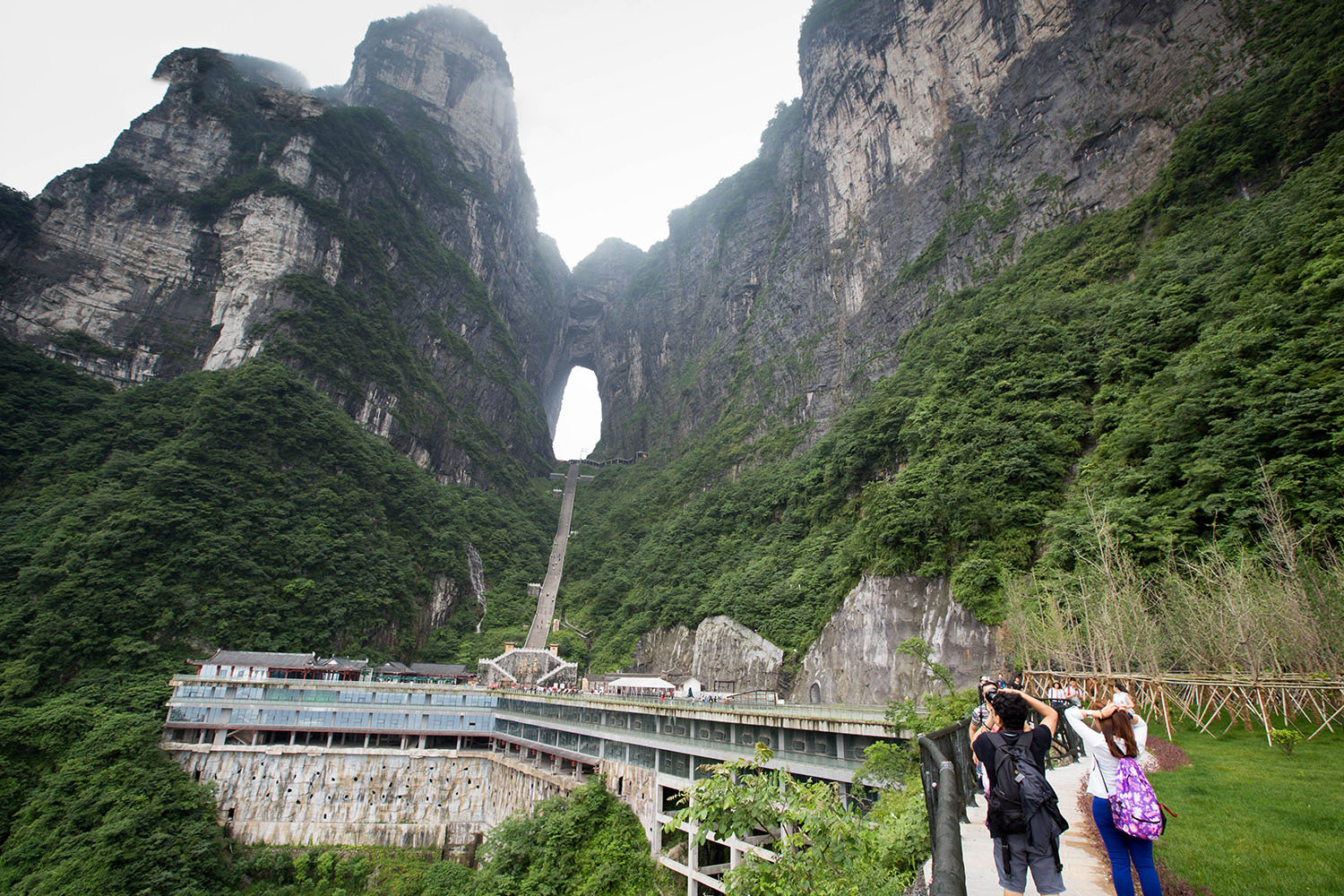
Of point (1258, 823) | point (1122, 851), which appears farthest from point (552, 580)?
point (1122, 851)

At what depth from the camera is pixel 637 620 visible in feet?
181

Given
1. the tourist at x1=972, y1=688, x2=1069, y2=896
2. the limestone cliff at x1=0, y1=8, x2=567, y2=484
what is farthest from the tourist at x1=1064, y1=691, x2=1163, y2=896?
the limestone cliff at x1=0, y1=8, x2=567, y2=484

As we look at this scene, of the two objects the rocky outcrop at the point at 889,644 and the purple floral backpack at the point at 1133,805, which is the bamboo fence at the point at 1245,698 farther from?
the purple floral backpack at the point at 1133,805

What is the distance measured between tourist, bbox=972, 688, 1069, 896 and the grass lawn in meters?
1.87

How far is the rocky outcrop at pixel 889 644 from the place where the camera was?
2823cm

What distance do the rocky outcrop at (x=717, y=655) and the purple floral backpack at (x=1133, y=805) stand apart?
114 ft

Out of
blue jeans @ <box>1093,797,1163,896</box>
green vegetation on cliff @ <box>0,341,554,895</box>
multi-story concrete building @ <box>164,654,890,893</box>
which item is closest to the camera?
blue jeans @ <box>1093,797,1163,896</box>

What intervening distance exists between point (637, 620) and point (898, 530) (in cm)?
2822

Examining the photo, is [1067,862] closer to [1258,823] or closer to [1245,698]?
[1258,823]

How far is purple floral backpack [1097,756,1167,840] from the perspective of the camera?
491 cm

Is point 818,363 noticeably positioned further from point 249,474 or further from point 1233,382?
point 249,474

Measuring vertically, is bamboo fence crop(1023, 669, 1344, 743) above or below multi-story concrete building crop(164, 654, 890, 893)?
above

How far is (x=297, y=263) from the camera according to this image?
238ft

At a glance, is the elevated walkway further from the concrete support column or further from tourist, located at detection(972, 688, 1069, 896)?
the concrete support column
